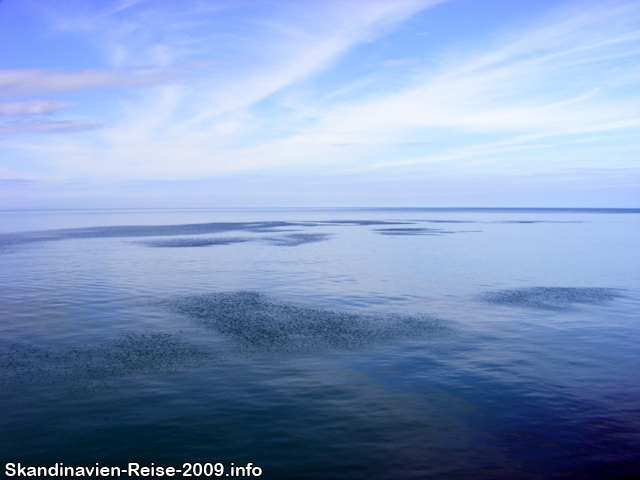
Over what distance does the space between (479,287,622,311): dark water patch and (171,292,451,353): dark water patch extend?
8.75 metres

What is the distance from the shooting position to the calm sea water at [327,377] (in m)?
13.4

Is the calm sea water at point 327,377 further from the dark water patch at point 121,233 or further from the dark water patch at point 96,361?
the dark water patch at point 121,233

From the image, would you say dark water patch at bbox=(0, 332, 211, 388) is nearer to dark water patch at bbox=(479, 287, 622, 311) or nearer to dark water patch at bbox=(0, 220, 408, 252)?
dark water patch at bbox=(479, 287, 622, 311)

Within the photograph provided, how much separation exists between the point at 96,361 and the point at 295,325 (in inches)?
411

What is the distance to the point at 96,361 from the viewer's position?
803 inches

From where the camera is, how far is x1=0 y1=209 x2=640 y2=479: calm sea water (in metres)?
13.4

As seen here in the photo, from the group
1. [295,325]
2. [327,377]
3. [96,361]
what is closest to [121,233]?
[295,325]

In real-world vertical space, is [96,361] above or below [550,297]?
below

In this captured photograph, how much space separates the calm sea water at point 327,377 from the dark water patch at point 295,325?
0.16 m

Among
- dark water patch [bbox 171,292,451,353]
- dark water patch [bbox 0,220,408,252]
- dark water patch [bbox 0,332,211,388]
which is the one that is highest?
→ dark water patch [bbox 0,220,408,252]

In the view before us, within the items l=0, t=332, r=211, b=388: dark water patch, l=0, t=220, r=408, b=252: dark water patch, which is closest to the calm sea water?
l=0, t=332, r=211, b=388: dark water patch

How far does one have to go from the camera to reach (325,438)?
14.2 metres

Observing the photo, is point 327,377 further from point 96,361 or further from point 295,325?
point 96,361

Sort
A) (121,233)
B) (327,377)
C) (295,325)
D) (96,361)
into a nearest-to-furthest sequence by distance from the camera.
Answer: (327,377), (96,361), (295,325), (121,233)
